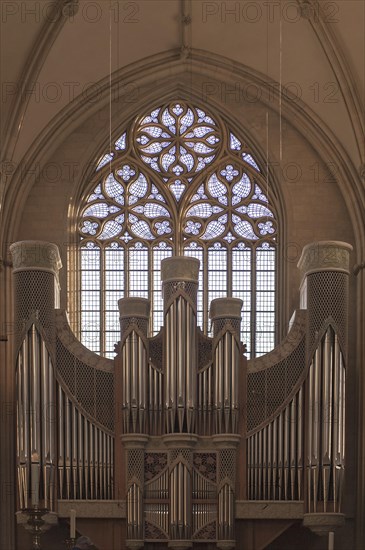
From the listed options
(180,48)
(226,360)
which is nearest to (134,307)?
(226,360)

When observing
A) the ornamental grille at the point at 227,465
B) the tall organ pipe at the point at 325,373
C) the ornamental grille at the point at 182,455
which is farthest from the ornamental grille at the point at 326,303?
the ornamental grille at the point at 182,455

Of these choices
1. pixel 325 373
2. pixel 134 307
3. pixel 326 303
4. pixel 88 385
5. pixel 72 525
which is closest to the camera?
pixel 72 525

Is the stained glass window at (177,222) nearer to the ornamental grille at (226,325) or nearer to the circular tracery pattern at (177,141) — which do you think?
the circular tracery pattern at (177,141)

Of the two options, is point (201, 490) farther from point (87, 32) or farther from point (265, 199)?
point (87, 32)

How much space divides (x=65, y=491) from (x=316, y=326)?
4972mm

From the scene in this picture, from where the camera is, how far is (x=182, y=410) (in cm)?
2653

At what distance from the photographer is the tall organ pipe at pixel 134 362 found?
1049 inches

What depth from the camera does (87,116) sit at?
30203 millimetres

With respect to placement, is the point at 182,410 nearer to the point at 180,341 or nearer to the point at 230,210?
the point at 180,341

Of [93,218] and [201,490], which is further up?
[93,218]

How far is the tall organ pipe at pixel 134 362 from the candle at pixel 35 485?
5.29 feet

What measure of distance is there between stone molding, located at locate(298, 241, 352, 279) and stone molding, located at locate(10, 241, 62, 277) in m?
4.31

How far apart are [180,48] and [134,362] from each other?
657cm

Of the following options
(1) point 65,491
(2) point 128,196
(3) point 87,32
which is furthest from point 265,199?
(1) point 65,491
